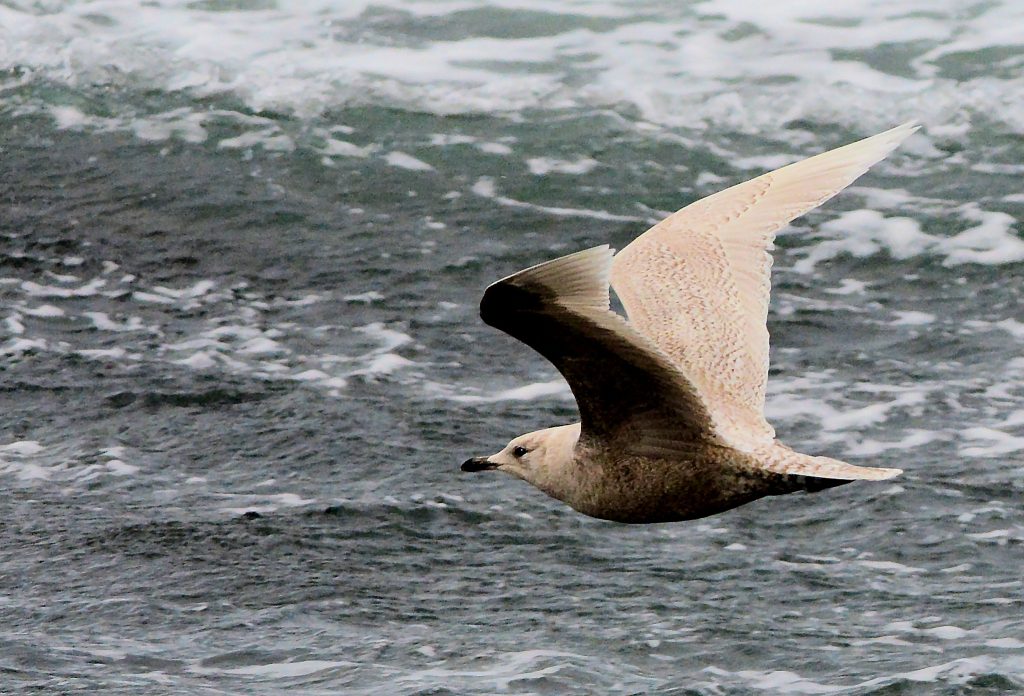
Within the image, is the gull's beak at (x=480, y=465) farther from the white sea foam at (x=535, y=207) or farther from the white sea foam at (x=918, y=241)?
the white sea foam at (x=535, y=207)

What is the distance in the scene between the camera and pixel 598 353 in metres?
4.47

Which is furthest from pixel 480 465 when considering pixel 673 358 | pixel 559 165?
pixel 559 165

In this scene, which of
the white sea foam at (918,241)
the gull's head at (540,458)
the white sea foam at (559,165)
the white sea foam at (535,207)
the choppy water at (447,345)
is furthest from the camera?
the white sea foam at (559,165)

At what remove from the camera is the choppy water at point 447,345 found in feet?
21.4

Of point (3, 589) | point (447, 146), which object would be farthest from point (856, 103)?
point (3, 589)

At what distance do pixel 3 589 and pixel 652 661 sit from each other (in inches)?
103

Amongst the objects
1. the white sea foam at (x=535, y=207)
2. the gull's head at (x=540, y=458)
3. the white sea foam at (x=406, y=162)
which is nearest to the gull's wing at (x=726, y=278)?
the gull's head at (x=540, y=458)

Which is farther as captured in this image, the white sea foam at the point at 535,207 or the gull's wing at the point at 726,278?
the white sea foam at the point at 535,207

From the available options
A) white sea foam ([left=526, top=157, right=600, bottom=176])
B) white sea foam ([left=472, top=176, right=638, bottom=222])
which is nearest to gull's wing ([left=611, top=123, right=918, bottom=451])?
white sea foam ([left=472, top=176, right=638, bottom=222])

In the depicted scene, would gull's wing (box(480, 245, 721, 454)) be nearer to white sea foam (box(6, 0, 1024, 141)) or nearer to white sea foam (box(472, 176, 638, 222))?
white sea foam (box(472, 176, 638, 222))

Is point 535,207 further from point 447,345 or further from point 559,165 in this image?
point 447,345

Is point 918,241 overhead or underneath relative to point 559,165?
underneath

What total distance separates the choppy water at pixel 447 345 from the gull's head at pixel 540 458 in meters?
1.01

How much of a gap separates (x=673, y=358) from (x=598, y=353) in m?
1.04
